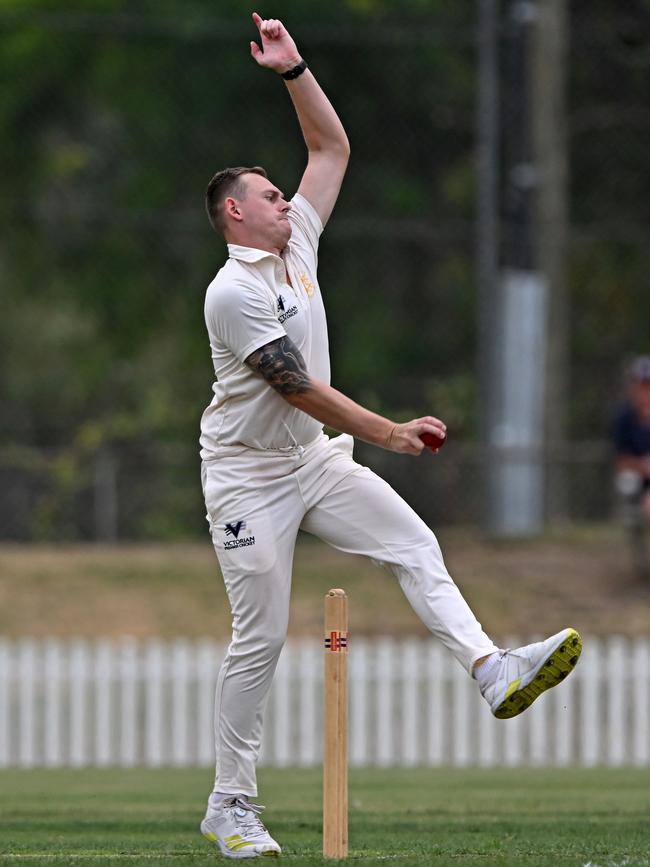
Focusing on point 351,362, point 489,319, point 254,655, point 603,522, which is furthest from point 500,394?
point 254,655

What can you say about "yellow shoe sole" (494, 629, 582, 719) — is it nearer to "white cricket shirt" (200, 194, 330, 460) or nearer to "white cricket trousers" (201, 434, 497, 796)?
"white cricket trousers" (201, 434, 497, 796)

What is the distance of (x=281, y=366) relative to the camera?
6.45m

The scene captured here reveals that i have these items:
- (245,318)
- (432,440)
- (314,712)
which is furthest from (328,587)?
(432,440)

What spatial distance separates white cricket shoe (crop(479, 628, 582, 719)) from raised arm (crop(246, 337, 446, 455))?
81 cm

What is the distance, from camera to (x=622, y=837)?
7332mm

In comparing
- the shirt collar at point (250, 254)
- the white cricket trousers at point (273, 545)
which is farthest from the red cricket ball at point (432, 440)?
the shirt collar at point (250, 254)

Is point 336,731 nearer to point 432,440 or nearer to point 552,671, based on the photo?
point 552,671

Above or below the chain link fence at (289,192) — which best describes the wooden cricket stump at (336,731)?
below

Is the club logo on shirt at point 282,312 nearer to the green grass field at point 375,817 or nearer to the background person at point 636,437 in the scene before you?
the green grass field at point 375,817

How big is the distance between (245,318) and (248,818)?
6.01 feet

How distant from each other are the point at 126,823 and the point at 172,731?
667cm

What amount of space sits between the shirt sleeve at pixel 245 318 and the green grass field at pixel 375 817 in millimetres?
1808

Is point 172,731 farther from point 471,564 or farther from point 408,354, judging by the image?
point 408,354

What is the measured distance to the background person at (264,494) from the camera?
21.6 ft
